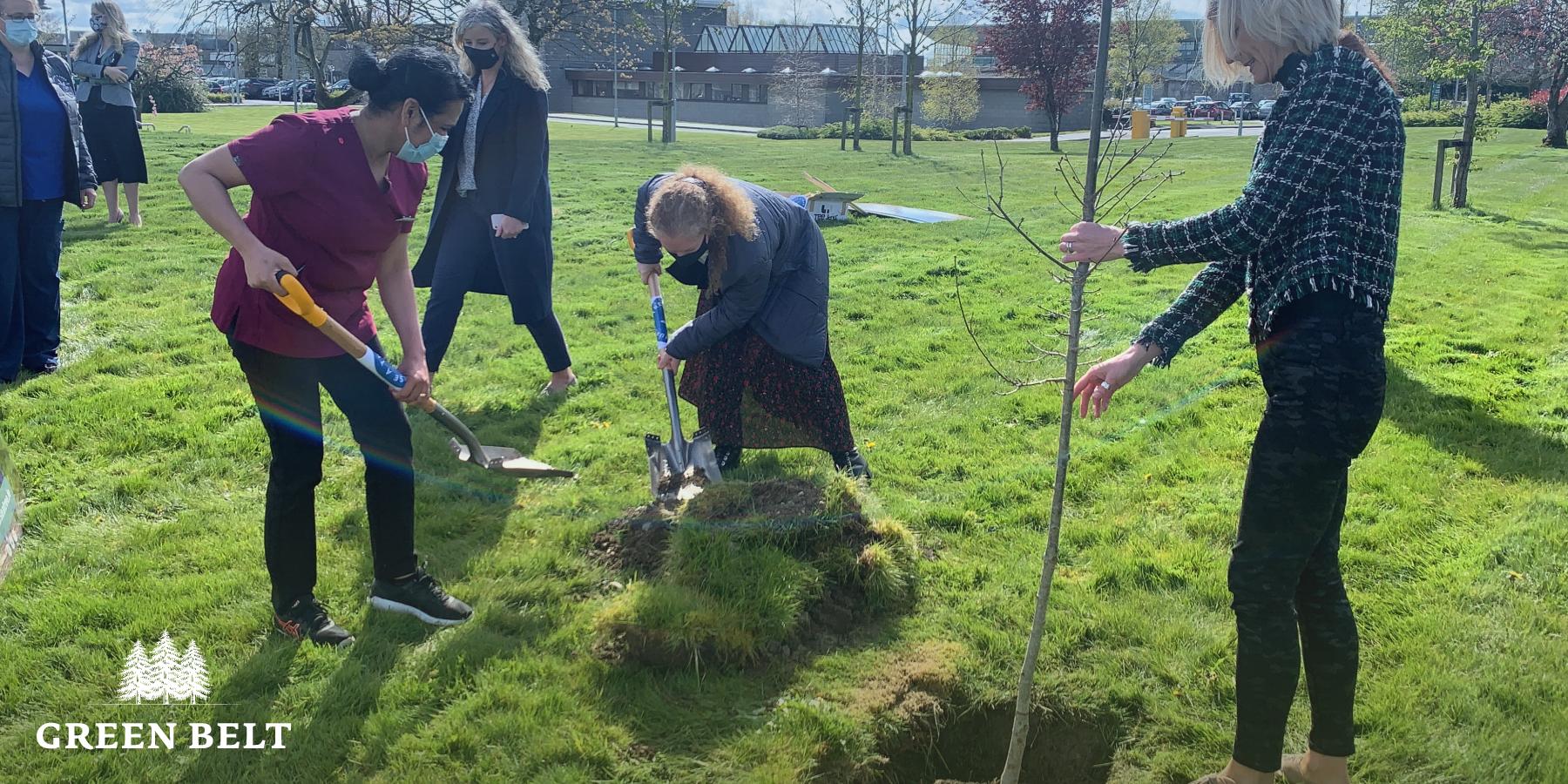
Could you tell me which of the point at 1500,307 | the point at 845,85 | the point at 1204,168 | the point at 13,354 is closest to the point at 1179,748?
the point at 13,354

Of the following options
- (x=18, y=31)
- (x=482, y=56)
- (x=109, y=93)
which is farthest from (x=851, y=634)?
(x=109, y=93)

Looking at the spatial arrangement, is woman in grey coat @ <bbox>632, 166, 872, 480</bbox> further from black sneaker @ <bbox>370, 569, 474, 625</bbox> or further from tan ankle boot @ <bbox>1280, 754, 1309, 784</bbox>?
tan ankle boot @ <bbox>1280, 754, 1309, 784</bbox>

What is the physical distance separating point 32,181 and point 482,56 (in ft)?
9.18

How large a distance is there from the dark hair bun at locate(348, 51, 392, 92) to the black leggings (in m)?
2.44

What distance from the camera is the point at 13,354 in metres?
5.97

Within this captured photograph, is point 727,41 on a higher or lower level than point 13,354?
higher

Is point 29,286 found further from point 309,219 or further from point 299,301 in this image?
point 299,301

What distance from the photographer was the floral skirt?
15.7ft

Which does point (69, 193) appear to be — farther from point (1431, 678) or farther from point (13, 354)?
point (1431, 678)

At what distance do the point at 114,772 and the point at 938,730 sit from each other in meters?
2.26

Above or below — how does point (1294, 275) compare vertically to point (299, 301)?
above

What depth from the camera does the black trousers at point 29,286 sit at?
5.88 metres

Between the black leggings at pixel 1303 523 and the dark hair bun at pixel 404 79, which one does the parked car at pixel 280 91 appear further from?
the black leggings at pixel 1303 523

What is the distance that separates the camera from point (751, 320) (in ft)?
15.5
